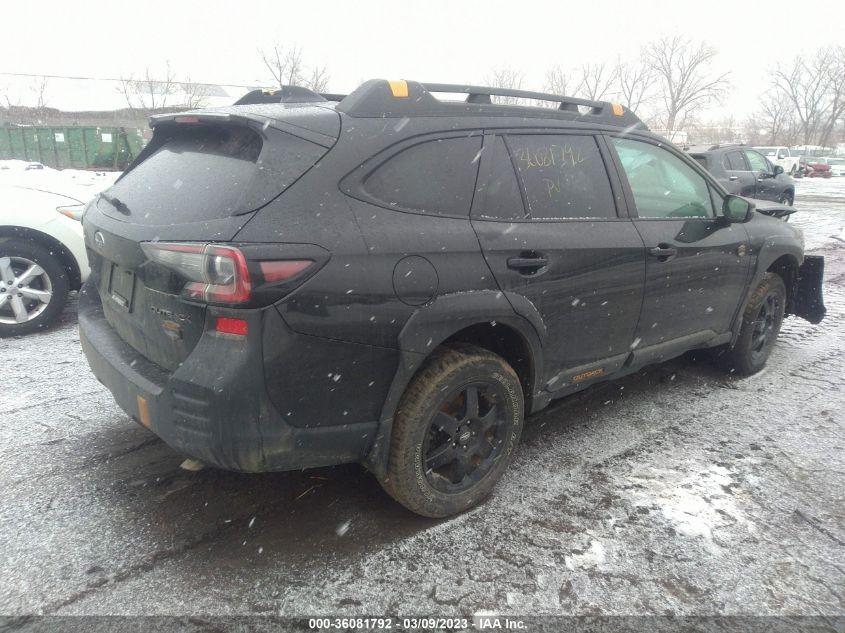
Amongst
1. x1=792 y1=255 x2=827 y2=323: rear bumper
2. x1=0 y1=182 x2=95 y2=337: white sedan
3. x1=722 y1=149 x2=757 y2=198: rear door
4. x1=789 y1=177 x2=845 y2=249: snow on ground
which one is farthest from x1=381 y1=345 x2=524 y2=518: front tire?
x1=722 y1=149 x2=757 y2=198: rear door

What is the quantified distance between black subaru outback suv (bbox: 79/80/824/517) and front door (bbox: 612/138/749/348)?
0.11 ft

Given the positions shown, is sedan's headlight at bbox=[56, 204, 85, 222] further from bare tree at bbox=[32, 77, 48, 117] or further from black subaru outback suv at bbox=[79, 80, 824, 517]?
bare tree at bbox=[32, 77, 48, 117]

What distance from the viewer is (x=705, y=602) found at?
7.41ft

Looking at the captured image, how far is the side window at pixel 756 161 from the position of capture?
47.3ft

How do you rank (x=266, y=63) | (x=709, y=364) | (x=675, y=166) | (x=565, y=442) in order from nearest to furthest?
(x=565, y=442) < (x=675, y=166) < (x=709, y=364) < (x=266, y=63)

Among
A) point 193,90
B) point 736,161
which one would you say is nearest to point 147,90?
point 193,90

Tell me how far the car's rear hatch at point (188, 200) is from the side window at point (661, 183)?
6.06 feet

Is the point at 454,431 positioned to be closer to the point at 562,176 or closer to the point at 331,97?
the point at 562,176

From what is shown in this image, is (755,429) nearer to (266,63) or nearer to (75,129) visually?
(75,129)

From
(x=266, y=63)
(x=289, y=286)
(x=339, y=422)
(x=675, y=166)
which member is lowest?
(x=339, y=422)

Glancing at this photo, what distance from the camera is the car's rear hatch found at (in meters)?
2.17

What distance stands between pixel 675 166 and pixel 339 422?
2.78 metres

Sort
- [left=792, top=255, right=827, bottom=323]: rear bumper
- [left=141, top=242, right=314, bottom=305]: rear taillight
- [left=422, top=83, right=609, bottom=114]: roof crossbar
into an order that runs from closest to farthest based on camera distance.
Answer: [left=141, top=242, right=314, bottom=305]: rear taillight < [left=422, top=83, right=609, bottom=114]: roof crossbar < [left=792, top=255, right=827, bottom=323]: rear bumper

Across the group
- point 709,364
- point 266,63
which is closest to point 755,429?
point 709,364
